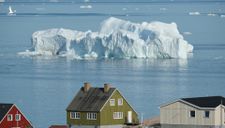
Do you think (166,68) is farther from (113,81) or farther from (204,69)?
(113,81)

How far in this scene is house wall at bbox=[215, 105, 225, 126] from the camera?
34256 millimetres

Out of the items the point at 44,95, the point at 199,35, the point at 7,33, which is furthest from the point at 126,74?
the point at 7,33

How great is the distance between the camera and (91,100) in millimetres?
36562

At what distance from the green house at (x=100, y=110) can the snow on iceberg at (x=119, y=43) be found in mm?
38563

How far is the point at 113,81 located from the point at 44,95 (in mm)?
8951

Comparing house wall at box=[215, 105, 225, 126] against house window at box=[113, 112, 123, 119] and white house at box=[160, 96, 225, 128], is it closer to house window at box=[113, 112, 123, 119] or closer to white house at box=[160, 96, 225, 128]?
white house at box=[160, 96, 225, 128]

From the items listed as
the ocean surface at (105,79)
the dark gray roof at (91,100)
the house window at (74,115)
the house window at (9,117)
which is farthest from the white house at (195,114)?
the ocean surface at (105,79)

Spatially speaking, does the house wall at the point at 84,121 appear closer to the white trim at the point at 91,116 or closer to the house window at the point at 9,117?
the white trim at the point at 91,116

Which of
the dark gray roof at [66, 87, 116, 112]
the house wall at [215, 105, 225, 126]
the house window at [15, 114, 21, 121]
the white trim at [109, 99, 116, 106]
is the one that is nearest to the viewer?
the house wall at [215, 105, 225, 126]

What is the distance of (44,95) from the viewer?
57.2 m

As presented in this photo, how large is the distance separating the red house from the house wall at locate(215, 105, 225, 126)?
671 cm

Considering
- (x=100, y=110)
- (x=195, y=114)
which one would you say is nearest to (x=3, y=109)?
(x=100, y=110)

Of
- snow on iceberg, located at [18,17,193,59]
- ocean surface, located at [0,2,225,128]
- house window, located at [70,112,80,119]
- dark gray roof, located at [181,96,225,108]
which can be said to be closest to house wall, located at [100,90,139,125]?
house window, located at [70,112,80,119]

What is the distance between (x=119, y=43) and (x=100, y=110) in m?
40.4
